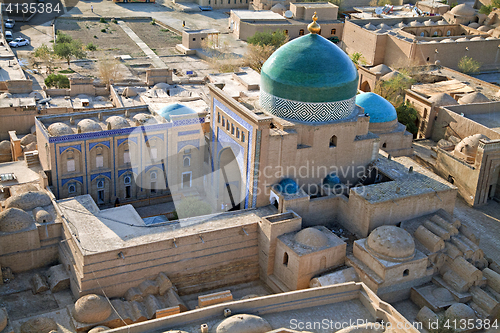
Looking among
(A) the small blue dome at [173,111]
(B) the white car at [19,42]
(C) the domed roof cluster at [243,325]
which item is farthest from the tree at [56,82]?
(C) the domed roof cluster at [243,325]

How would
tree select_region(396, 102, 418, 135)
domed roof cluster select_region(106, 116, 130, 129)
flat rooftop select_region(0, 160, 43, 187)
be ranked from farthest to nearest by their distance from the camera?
tree select_region(396, 102, 418, 135) → domed roof cluster select_region(106, 116, 130, 129) → flat rooftop select_region(0, 160, 43, 187)

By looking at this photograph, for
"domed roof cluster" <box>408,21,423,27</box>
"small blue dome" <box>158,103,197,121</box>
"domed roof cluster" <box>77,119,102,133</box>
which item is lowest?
"domed roof cluster" <box>77,119,102,133</box>

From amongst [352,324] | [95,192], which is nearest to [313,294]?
[352,324]

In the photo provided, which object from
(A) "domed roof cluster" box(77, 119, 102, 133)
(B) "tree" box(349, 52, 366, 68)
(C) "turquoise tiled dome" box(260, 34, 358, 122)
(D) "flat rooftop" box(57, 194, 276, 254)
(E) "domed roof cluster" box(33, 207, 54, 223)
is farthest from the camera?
(B) "tree" box(349, 52, 366, 68)

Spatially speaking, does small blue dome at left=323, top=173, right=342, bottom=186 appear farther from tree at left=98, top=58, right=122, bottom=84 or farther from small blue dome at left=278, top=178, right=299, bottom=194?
tree at left=98, top=58, right=122, bottom=84

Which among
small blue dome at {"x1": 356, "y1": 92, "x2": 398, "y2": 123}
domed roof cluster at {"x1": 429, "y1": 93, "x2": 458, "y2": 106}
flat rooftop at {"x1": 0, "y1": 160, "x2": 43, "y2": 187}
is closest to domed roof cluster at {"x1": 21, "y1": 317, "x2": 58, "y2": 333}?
flat rooftop at {"x1": 0, "y1": 160, "x2": 43, "y2": 187}

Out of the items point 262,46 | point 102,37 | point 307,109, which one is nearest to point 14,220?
point 307,109

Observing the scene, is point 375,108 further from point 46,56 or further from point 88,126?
point 46,56
